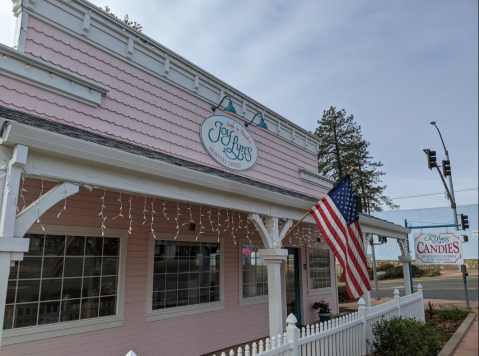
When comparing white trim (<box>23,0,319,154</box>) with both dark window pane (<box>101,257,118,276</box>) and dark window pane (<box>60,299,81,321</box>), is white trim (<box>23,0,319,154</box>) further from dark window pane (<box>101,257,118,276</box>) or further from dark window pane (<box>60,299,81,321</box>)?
dark window pane (<box>60,299,81,321</box>)

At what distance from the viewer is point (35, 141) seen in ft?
9.62

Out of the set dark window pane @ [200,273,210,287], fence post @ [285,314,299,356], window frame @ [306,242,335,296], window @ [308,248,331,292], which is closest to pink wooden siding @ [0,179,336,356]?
dark window pane @ [200,273,210,287]

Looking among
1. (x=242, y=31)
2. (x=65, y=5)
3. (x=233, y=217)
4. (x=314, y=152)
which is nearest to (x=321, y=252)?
(x=314, y=152)

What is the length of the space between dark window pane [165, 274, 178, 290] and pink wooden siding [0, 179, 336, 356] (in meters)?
0.54

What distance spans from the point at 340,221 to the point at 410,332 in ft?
8.70

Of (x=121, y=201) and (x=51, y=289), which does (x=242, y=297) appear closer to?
(x=121, y=201)

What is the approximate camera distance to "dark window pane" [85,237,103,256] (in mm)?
5352

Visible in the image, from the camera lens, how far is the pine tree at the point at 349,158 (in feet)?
77.6

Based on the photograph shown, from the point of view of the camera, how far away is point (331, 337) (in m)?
5.51

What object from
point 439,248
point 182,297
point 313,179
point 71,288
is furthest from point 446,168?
point 71,288

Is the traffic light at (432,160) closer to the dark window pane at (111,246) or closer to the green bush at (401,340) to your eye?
the green bush at (401,340)

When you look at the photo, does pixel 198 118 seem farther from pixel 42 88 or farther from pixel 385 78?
pixel 385 78

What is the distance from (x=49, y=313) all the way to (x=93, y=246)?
108 cm

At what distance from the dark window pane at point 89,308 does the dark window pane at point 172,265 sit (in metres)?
1.46
